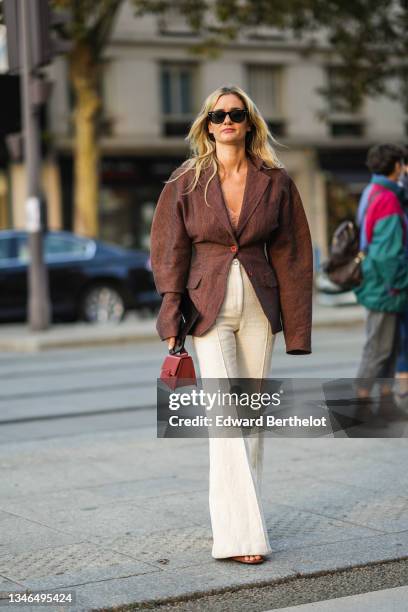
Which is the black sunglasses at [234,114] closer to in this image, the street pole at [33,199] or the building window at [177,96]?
the street pole at [33,199]

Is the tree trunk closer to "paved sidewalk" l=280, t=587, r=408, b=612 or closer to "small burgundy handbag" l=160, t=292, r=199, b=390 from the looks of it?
"small burgundy handbag" l=160, t=292, r=199, b=390

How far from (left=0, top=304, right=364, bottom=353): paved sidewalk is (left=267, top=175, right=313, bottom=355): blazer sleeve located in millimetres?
11437

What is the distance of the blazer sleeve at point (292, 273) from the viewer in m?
5.08

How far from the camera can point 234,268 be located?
498 centimetres

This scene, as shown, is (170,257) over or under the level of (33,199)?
over

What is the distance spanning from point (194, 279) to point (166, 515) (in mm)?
1325

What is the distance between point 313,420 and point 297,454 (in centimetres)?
219

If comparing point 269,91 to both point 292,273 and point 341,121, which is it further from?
point 292,273

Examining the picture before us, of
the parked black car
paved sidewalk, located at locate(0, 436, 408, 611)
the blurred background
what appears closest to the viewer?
paved sidewalk, located at locate(0, 436, 408, 611)

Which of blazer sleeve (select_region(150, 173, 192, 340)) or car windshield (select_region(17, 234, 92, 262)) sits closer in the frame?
blazer sleeve (select_region(150, 173, 192, 340))

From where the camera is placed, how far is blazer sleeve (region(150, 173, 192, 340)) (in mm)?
4977

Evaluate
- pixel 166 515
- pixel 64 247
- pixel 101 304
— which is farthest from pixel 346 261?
pixel 64 247

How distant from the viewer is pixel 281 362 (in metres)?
13.3

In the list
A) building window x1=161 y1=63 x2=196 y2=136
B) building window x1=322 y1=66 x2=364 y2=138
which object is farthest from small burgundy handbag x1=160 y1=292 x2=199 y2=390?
building window x1=322 y1=66 x2=364 y2=138
